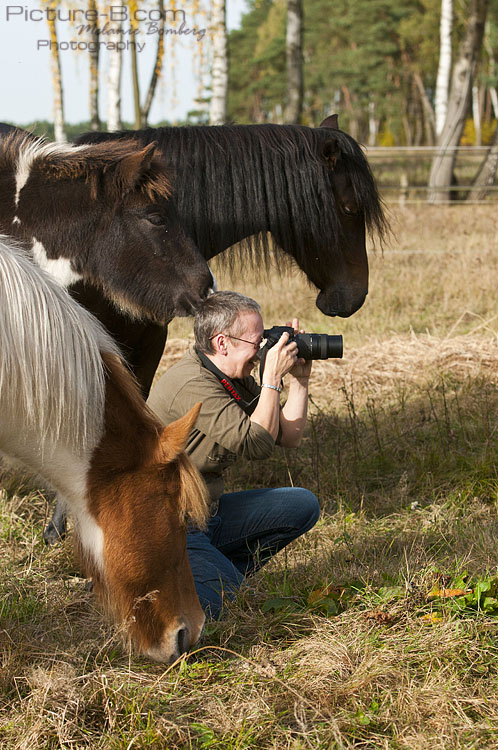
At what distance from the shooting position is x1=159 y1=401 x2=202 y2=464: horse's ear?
206cm

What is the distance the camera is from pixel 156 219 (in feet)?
10.7

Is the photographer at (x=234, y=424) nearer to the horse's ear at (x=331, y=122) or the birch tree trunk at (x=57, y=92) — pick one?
the horse's ear at (x=331, y=122)

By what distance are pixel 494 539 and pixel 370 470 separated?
1.11m

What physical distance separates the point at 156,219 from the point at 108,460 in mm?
1472

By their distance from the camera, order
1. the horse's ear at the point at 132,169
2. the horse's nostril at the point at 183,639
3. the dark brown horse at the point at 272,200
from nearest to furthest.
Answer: the horse's nostril at the point at 183,639 < the horse's ear at the point at 132,169 < the dark brown horse at the point at 272,200

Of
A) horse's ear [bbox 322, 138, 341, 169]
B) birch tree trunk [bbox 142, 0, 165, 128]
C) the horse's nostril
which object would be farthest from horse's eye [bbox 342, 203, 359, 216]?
birch tree trunk [bbox 142, 0, 165, 128]

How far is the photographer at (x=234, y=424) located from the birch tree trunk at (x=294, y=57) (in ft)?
36.7

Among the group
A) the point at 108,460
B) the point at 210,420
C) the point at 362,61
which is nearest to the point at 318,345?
the point at 210,420

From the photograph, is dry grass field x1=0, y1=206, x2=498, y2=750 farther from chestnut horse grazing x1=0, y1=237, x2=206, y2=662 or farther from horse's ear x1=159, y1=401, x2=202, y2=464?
horse's ear x1=159, y1=401, x2=202, y2=464

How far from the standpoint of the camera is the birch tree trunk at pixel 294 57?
13.0 metres

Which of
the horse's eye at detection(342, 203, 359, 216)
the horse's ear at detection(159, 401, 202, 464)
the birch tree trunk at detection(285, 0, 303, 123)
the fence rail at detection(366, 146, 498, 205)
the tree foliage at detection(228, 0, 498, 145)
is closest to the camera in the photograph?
the horse's ear at detection(159, 401, 202, 464)

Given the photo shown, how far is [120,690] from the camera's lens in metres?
2.31

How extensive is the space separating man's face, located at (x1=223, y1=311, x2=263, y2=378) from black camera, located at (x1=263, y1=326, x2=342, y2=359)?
63 mm

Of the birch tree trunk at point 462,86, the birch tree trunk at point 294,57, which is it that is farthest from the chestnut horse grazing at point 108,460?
the birch tree trunk at point 462,86
